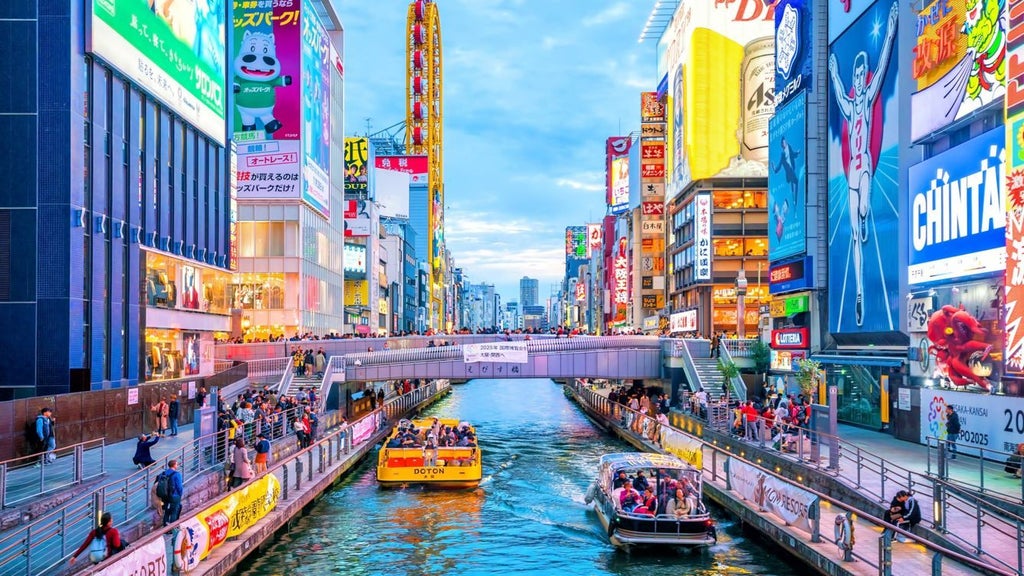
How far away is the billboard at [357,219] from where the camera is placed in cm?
11469

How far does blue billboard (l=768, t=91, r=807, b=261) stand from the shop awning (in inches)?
291

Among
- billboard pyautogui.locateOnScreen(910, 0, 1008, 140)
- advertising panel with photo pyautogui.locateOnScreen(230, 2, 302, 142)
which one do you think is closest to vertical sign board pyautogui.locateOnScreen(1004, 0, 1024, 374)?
billboard pyautogui.locateOnScreen(910, 0, 1008, 140)

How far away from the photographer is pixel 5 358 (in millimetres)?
33781

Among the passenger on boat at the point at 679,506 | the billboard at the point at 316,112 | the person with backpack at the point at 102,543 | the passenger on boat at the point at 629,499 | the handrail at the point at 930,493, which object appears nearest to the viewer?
the person with backpack at the point at 102,543

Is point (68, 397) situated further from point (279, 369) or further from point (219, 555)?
point (279, 369)

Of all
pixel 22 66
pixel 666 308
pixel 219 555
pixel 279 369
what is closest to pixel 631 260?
pixel 666 308

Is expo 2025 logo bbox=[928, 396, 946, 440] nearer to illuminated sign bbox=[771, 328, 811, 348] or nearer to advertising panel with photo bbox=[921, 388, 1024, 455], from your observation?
advertising panel with photo bbox=[921, 388, 1024, 455]

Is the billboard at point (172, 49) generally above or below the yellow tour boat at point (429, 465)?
above

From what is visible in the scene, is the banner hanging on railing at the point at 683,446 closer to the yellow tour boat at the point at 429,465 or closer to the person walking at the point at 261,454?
the yellow tour boat at the point at 429,465

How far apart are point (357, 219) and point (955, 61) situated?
90.6 m

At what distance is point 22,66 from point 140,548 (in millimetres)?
24959

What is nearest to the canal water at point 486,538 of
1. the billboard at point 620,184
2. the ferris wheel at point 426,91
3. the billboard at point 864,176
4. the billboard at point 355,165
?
the billboard at point 864,176

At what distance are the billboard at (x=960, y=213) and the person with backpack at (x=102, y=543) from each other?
25393 millimetres

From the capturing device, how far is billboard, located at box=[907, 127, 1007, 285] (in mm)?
29469
